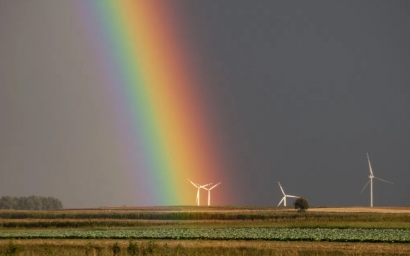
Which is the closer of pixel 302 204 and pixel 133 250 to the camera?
pixel 133 250

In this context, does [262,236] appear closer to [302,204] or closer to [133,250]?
[133,250]

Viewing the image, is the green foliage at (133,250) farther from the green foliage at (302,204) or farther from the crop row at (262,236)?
the green foliage at (302,204)

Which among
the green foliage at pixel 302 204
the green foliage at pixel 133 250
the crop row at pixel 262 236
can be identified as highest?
the green foliage at pixel 302 204

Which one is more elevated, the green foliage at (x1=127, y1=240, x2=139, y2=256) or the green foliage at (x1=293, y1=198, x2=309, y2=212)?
the green foliage at (x1=293, y1=198, x2=309, y2=212)

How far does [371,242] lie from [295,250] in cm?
956

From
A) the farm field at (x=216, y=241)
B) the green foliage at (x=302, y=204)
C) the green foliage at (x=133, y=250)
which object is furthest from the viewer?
the green foliage at (x=302, y=204)

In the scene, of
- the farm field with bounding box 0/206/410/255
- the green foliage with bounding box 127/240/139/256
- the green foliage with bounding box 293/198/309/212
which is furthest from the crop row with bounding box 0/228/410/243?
the green foliage with bounding box 293/198/309/212

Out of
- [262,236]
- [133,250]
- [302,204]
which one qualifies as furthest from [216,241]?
[302,204]

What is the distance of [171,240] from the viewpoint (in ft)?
202

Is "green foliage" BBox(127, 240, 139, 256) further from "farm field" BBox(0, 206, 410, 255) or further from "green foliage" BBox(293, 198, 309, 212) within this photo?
"green foliage" BBox(293, 198, 309, 212)

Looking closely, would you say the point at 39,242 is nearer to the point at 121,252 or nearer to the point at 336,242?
the point at 121,252

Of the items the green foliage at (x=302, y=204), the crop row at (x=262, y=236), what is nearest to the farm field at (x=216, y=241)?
the crop row at (x=262, y=236)

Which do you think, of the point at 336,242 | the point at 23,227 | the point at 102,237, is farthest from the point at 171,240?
the point at 23,227

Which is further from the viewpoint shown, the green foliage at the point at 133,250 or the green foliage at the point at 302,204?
the green foliage at the point at 302,204
